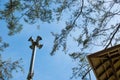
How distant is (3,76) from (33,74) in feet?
14.2

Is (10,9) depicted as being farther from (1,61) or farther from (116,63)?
(116,63)

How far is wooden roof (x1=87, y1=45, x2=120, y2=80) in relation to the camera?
984 centimetres

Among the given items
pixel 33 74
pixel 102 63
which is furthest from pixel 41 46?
pixel 102 63

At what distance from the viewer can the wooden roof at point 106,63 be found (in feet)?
32.3

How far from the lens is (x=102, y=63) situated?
10.2 metres

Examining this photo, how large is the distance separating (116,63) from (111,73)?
19.5 inches

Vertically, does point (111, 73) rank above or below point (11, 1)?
below

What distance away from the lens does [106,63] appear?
10.3 metres

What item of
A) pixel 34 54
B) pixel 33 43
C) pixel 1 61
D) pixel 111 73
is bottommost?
pixel 111 73

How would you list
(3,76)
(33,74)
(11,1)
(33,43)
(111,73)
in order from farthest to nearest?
(3,76) < (11,1) < (33,43) < (111,73) < (33,74)

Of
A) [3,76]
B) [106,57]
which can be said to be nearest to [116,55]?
[106,57]

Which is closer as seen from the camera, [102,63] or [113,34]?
[102,63]

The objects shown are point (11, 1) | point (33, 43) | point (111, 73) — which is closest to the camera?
point (111, 73)

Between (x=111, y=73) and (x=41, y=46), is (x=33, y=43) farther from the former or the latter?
(x=111, y=73)
